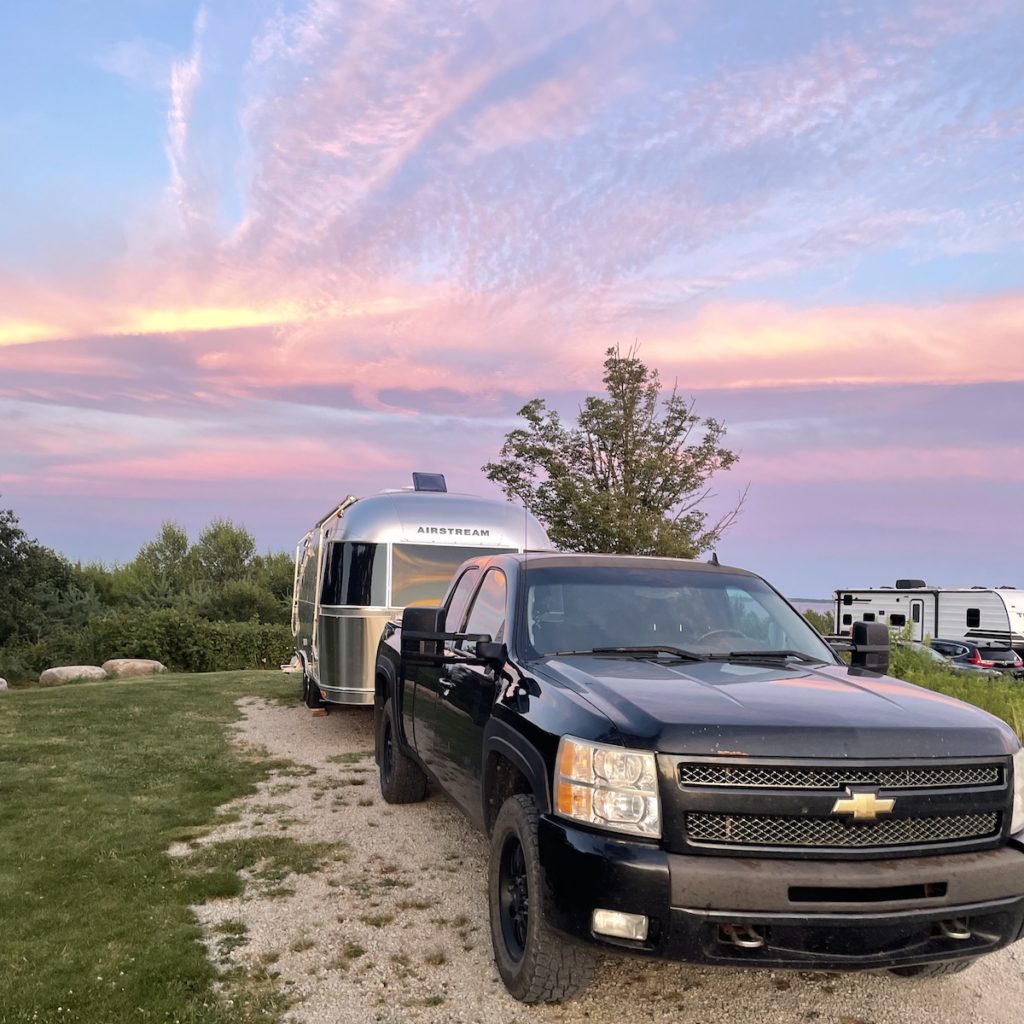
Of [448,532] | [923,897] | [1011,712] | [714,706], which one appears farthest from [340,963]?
[1011,712]

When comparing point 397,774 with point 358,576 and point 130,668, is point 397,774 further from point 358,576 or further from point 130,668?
point 130,668

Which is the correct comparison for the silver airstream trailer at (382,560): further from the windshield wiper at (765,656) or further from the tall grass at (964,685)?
the tall grass at (964,685)

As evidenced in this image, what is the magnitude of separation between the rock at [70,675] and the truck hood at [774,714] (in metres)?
17.7

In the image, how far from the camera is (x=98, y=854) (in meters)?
5.80

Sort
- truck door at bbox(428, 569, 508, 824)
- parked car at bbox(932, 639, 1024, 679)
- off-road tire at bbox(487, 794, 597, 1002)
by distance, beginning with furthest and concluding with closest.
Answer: parked car at bbox(932, 639, 1024, 679) < truck door at bbox(428, 569, 508, 824) < off-road tire at bbox(487, 794, 597, 1002)

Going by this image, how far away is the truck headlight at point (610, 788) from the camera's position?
3.21 metres

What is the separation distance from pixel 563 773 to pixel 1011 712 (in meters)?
7.75

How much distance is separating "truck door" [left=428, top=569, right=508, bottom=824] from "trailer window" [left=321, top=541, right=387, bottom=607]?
392cm

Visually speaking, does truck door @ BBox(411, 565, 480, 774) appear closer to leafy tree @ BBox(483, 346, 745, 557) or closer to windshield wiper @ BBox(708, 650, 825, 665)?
windshield wiper @ BBox(708, 650, 825, 665)

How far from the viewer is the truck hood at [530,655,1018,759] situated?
3.22 m

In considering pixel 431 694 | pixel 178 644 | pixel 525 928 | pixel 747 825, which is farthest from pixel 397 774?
pixel 178 644

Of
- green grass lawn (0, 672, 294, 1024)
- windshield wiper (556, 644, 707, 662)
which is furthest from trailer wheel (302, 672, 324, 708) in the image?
windshield wiper (556, 644, 707, 662)

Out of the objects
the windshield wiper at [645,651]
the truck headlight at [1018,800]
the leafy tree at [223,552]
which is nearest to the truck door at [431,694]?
the windshield wiper at [645,651]

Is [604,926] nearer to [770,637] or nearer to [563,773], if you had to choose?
[563,773]
